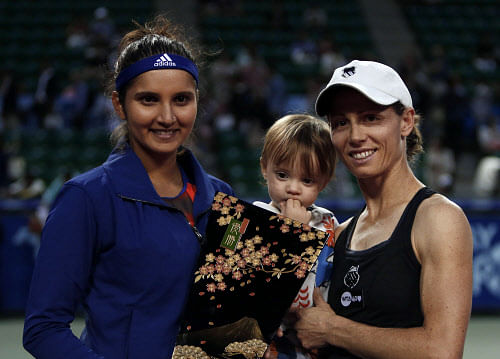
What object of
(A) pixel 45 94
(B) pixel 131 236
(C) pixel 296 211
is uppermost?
(A) pixel 45 94

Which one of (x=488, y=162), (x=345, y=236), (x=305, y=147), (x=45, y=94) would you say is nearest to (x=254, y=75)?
(x=45, y=94)

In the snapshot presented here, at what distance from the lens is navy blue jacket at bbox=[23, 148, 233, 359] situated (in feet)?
6.44

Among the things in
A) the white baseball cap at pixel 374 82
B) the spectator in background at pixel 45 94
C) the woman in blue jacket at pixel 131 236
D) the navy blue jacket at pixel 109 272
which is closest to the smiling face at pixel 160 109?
the woman in blue jacket at pixel 131 236

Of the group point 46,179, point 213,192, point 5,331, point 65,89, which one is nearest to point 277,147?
point 213,192

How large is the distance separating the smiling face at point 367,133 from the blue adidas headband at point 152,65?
0.51 metres

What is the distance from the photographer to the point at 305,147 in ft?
8.81

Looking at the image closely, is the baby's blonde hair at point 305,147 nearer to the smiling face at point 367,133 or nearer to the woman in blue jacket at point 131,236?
the smiling face at point 367,133

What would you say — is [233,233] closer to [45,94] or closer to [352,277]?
[352,277]

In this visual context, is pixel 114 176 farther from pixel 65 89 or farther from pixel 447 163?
pixel 65 89

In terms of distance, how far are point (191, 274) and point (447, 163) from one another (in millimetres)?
8267

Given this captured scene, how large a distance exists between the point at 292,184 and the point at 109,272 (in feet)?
2.98

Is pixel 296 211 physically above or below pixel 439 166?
below

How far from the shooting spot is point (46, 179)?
8828mm

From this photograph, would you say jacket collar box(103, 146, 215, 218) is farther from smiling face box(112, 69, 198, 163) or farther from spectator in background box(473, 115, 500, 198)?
spectator in background box(473, 115, 500, 198)
